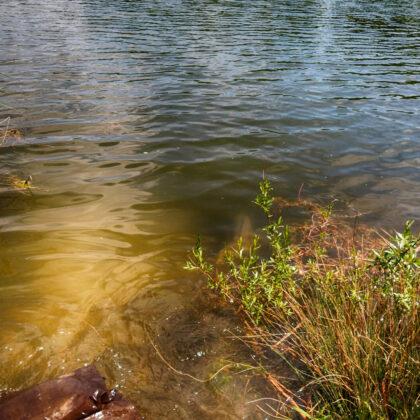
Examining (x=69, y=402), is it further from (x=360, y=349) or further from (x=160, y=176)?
(x=160, y=176)

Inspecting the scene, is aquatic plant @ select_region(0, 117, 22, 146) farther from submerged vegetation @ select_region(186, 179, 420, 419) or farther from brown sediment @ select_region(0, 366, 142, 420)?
submerged vegetation @ select_region(186, 179, 420, 419)

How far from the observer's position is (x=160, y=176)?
21.5 feet

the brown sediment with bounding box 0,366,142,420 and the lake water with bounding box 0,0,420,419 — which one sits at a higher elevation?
the brown sediment with bounding box 0,366,142,420

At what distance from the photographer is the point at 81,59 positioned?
14000 millimetres

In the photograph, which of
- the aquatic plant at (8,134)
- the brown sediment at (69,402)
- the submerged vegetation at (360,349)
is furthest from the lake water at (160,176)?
the submerged vegetation at (360,349)

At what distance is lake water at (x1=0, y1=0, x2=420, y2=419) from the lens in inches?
130

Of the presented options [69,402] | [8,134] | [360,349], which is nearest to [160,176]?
[8,134]

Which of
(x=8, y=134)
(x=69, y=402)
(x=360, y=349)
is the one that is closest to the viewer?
(x=69, y=402)

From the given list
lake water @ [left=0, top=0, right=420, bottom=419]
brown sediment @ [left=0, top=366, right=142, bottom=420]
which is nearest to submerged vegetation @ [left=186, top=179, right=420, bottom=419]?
lake water @ [left=0, top=0, right=420, bottom=419]

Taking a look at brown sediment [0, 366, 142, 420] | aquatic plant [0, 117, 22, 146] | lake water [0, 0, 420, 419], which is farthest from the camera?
aquatic plant [0, 117, 22, 146]

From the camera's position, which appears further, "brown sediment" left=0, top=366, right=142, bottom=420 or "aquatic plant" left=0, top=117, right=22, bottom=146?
"aquatic plant" left=0, top=117, right=22, bottom=146

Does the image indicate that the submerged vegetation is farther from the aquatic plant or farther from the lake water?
the aquatic plant

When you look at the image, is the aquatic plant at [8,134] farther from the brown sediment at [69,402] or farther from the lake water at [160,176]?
the brown sediment at [69,402]

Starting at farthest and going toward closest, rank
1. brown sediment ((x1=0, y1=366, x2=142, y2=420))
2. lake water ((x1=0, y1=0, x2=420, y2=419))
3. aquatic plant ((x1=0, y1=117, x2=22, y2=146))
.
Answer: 1. aquatic plant ((x1=0, y1=117, x2=22, y2=146))
2. lake water ((x1=0, y1=0, x2=420, y2=419))
3. brown sediment ((x1=0, y1=366, x2=142, y2=420))
